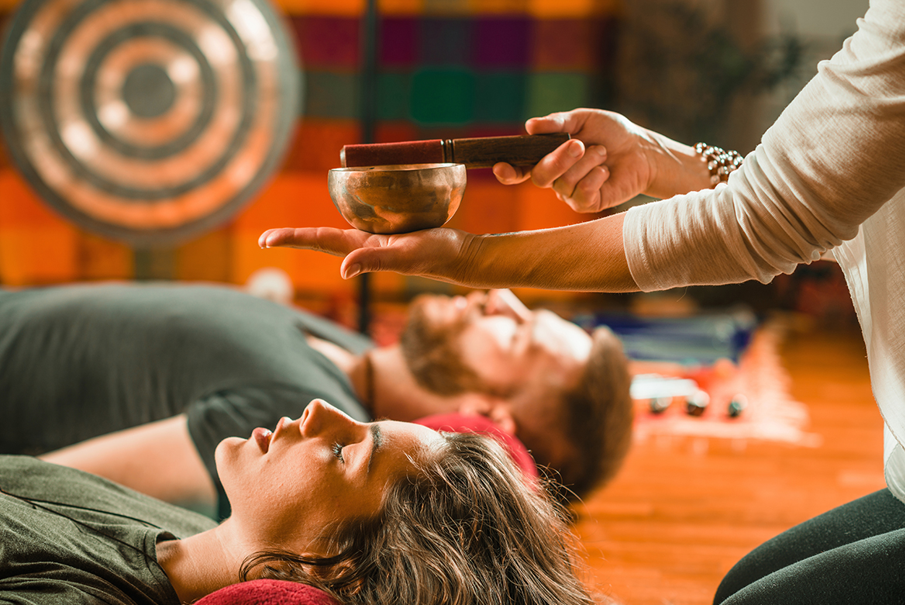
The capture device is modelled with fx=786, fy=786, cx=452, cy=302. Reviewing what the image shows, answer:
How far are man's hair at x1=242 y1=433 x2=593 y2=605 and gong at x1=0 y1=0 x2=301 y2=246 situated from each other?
7.23ft

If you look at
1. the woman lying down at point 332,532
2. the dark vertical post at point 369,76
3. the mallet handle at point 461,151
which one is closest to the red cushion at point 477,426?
the woman lying down at point 332,532

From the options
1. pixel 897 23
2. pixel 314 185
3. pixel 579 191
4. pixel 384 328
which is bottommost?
pixel 384 328

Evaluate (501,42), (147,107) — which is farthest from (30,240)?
(501,42)

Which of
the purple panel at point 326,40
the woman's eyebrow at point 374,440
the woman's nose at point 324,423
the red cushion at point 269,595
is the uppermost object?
the purple panel at point 326,40

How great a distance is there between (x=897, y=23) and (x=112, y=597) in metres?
0.96

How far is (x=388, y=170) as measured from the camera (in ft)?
2.69

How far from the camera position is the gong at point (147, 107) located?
9.39 ft

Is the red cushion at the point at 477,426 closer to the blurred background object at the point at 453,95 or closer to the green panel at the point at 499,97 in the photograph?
the blurred background object at the point at 453,95

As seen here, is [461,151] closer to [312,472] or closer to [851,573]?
[312,472]

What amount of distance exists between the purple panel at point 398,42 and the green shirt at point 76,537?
10.9ft

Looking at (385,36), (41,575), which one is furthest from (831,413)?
(385,36)

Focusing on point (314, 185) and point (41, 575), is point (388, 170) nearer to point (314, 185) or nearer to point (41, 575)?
point (41, 575)

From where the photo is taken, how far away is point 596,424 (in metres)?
1.72

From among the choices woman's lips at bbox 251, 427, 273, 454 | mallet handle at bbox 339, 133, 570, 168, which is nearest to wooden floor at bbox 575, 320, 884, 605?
woman's lips at bbox 251, 427, 273, 454
